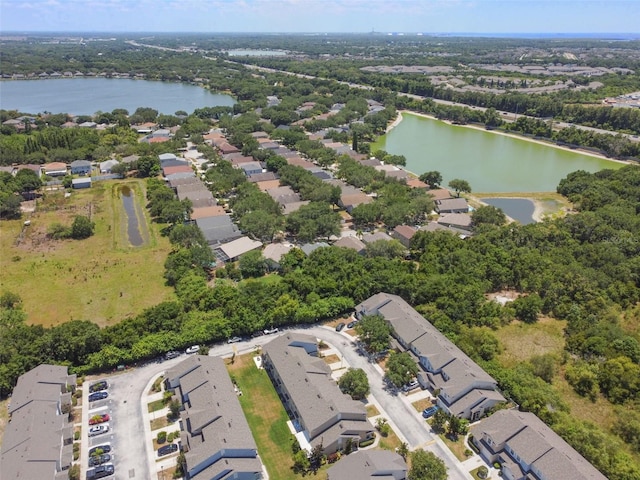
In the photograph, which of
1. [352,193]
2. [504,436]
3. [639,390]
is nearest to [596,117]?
[352,193]

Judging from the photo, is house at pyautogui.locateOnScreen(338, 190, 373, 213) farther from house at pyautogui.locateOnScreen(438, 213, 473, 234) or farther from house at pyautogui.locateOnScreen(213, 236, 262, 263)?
house at pyautogui.locateOnScreen(213, 236, 262, 263)

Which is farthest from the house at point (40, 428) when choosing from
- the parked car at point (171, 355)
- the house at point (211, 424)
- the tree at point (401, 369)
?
the tree at point (401, 369)

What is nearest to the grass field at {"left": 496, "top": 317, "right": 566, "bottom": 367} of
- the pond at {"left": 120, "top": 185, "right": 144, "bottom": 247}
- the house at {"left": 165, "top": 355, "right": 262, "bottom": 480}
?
the house at {"left": 165, "top": 355, "right": 262, "bottom": 480}

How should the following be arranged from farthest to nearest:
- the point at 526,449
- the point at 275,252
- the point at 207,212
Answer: the point at 207,212 → the point at 275,252 → the point at 526,449

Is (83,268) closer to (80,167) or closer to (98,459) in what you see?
(98,459)

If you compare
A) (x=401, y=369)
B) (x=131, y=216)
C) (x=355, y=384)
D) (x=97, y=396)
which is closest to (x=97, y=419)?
(x=97, y=396)

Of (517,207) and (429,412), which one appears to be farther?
(517,207)
